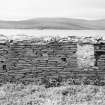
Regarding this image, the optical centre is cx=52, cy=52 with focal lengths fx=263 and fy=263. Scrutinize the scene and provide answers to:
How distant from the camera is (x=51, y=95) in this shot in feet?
18.1

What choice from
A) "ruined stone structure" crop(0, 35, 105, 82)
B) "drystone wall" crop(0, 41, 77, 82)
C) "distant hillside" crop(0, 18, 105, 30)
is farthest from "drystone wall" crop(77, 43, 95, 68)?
"distant hillside" crop(0, 18, 105, 30)

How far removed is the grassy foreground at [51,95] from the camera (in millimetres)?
5074

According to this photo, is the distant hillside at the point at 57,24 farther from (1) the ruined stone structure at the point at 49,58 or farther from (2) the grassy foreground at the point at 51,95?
(2) the grassy foreground at the point at 51,95

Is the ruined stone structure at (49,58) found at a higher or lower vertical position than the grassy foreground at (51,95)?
higher

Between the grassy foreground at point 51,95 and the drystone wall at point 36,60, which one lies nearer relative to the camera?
the grassy foreground at point 51,95

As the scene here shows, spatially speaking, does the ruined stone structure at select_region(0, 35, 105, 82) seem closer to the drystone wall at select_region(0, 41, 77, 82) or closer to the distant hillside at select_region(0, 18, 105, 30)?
the drystone wall at select_region(0, 41, 77, 82)

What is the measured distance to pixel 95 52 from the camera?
21.9ft

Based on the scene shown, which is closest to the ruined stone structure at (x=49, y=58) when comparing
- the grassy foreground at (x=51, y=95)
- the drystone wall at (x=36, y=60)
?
the drystone wall at (x=36, y=60)

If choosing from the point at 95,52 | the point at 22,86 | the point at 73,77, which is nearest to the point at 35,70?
the point at 22,86

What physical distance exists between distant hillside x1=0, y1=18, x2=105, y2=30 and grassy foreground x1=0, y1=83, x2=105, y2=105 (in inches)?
63.3

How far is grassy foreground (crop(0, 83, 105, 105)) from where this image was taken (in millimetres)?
5074

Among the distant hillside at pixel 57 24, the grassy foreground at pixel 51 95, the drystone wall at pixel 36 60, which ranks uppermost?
the distant hillside at pixel 57 24

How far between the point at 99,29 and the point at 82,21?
532 mm

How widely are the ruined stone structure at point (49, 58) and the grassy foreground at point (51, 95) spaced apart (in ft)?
1.45
